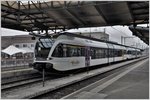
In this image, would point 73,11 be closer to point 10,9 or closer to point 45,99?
point 10,9

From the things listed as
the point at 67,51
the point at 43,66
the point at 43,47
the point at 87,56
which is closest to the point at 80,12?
the point at 67,51

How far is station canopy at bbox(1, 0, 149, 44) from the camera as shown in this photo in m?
15.4

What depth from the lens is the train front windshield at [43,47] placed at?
17.3 m

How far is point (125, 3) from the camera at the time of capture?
14820mm

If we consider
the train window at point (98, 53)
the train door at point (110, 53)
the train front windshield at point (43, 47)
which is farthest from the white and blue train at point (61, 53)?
the train door at point (110, 53)

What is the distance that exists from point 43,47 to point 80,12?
3.57 meters

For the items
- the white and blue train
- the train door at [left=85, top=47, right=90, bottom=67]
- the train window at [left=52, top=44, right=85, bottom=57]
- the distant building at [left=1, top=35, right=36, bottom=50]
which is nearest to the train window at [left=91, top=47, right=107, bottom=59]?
the train door at [left=85, top=47, right=90, bottom=67]

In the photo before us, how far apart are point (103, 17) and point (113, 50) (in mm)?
15315

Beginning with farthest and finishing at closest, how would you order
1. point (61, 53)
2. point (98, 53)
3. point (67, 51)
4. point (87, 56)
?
point (98, 53) < point (87, 56) < point (67, 51) < point (61, 53)

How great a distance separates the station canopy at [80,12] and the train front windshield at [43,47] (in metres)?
1.95

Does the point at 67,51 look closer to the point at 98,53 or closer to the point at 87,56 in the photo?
the point at 87,56

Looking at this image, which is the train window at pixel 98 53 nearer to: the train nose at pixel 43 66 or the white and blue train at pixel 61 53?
the white and blue train at pixel 61 53

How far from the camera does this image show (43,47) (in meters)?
17.6

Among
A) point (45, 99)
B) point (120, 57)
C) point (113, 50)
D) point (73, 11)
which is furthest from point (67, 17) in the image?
point (120, 57)
